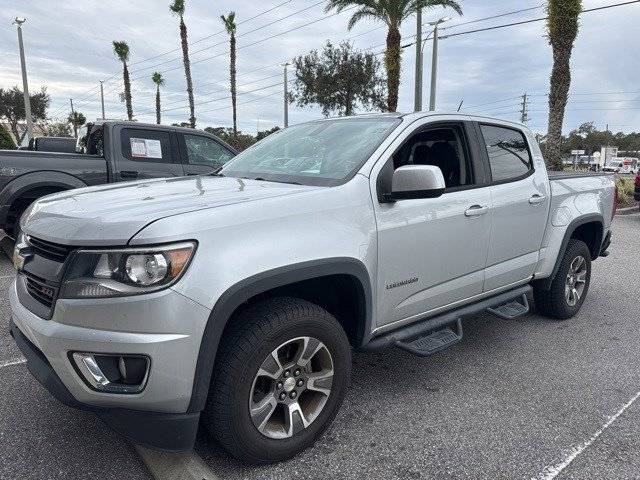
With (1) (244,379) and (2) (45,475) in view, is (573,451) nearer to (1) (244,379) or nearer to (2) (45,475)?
(1) (244,379)

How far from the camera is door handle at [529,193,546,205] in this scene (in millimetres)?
3930

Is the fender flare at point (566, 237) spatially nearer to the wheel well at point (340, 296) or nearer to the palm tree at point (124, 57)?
the wheel well at point (340, 296)

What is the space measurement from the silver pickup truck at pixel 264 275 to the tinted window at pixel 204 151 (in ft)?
13.3

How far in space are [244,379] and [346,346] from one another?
62cm

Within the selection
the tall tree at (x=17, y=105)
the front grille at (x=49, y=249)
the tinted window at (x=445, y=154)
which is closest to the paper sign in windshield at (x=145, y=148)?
the tinted window at (x=445, y=154)

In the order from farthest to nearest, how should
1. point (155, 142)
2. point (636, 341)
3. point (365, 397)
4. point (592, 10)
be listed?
point (592, 10)
point (155, 142)
point (636, 341)
point (365, 397)

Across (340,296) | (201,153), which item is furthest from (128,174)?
(340,296)

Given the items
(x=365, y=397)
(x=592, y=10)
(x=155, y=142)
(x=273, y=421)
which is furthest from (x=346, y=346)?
(x=592, y=10)

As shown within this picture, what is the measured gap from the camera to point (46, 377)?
7.20 ft

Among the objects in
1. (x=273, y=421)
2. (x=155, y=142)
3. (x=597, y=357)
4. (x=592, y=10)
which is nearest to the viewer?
(x=273, y=421)

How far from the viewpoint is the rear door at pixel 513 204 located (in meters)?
3.63

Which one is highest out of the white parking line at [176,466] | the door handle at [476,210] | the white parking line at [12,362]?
the door handle at [476,210]

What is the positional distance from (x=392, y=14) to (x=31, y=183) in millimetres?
15094

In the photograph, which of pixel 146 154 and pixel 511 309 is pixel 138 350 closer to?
pixel 511 309
